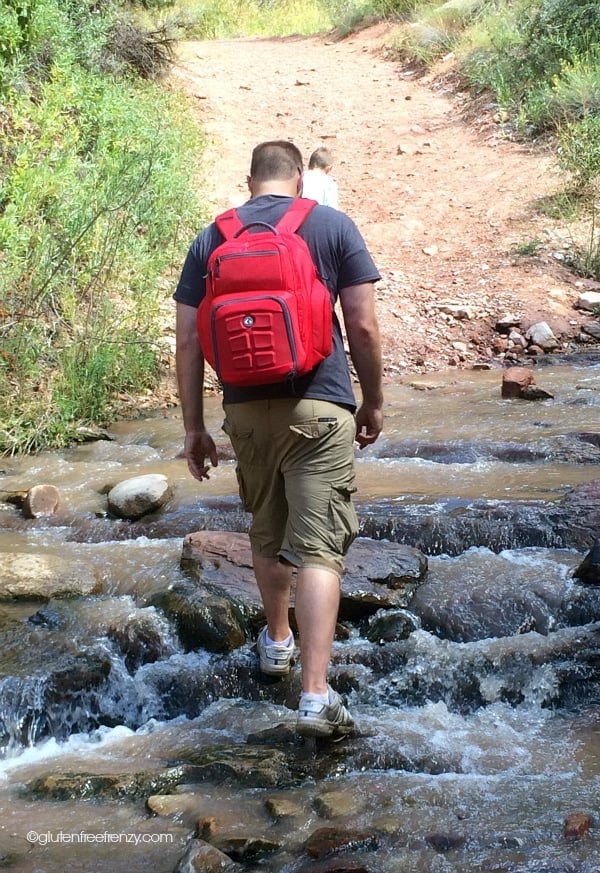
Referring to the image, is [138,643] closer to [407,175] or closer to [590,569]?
[590,569]

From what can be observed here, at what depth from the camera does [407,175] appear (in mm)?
12055

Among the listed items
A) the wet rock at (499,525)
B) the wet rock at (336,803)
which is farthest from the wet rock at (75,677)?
the wet rock at (499,525)

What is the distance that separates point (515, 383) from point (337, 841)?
487 cm

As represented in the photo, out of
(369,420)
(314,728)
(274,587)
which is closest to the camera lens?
(314,728)

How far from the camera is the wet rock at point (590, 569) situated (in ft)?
12.8

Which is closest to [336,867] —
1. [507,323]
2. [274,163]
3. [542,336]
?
[274,163]

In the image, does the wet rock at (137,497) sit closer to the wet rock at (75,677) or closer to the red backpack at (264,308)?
the wet rock at (75,677)

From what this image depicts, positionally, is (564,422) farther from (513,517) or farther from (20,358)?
(20,358)

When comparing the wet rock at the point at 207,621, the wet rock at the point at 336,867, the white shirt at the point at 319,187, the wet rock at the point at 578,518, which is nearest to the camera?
the wet rock at the point at 336,867

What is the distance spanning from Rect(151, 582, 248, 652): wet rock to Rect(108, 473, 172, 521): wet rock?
123cm

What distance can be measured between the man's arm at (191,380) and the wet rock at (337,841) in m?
1.14

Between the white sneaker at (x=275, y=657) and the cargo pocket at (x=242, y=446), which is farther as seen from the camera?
the white sneaker at (x=275, y=657)

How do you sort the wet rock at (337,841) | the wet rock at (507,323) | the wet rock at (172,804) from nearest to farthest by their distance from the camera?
1. the wet rock at (337,841)
2. the wet rock at (172,804)
3. the wet rock at (507,323)

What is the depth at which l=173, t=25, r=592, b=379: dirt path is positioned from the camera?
29.2 ft
